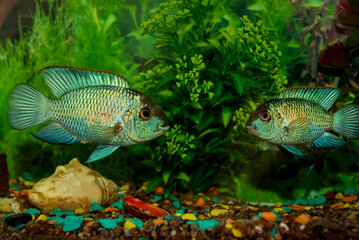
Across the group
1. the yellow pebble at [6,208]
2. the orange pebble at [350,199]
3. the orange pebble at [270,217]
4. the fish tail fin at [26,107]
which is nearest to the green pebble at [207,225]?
the orange pebble at [270,217]

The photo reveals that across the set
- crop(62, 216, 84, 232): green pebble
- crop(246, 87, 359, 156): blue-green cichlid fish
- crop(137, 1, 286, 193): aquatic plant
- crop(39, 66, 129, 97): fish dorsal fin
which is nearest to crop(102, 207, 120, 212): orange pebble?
crop(62, 216, 84, 232): green pebble

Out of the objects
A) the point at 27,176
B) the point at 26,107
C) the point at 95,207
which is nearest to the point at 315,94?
the point at 95,207

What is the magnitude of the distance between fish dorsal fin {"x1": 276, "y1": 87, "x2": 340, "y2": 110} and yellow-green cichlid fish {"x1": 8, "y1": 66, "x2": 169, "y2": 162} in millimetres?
1154

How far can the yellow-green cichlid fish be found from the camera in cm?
297

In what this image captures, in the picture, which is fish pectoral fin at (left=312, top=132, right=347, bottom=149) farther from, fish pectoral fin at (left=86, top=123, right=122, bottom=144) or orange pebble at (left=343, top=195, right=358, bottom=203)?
fish pectoral fin at (left=86, top=123, right=122, bottom=144)

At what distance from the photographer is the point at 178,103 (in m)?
4.04

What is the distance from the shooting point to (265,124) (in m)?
2.90

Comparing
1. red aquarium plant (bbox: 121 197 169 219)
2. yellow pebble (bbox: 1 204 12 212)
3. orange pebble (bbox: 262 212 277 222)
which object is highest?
orange pebble (bbox: 262 212 277 222)

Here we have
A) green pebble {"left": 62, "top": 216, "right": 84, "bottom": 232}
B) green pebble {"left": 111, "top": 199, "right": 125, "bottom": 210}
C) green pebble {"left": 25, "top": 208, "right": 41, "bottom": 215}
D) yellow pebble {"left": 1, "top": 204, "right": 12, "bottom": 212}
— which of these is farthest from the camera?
yellow pebble {"left": 1, "top": 204, "right": 12, "bottom": 212}

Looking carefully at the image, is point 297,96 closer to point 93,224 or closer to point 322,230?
point 322,230

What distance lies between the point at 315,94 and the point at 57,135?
7.77 ft

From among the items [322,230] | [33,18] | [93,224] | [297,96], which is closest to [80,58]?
[33,18]

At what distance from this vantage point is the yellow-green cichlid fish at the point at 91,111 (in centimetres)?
297

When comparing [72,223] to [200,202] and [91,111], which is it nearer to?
[91,111]
